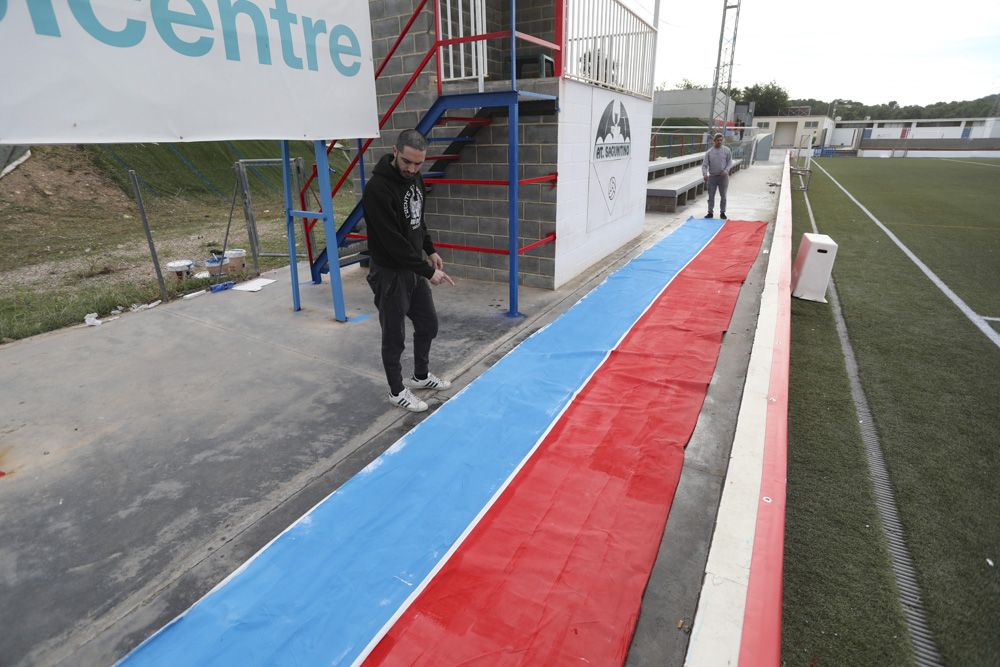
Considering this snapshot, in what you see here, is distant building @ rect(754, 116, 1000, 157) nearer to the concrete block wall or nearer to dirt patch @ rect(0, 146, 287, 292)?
the concrete block wall

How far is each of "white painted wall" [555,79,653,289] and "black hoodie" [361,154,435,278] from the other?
10.0 ft

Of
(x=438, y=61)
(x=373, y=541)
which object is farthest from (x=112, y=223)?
(x=373, y=541)

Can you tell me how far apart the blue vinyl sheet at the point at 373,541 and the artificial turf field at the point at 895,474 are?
149cm

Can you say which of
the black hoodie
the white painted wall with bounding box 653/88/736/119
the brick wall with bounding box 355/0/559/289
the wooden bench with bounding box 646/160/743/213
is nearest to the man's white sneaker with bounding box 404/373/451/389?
the black hoodie

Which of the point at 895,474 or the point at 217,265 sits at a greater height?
the point at 217,265

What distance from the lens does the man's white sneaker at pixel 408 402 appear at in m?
3.53

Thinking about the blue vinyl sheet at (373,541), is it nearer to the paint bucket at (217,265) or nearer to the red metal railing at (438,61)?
the red metal railing at (438,61)

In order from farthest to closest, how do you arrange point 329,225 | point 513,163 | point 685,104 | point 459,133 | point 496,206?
point 685,104 < point 459,133 < point 496,206 < point 329,225 < point 513,163

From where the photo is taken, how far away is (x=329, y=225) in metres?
5.12

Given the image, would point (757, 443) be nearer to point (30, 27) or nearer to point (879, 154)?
point (30, 27)

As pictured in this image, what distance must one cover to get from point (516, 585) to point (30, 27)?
145 inches

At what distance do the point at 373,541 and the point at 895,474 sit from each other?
2.84 metres

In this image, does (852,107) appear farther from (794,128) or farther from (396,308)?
(396,308)

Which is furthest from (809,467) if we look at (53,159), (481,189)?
(53,159)
